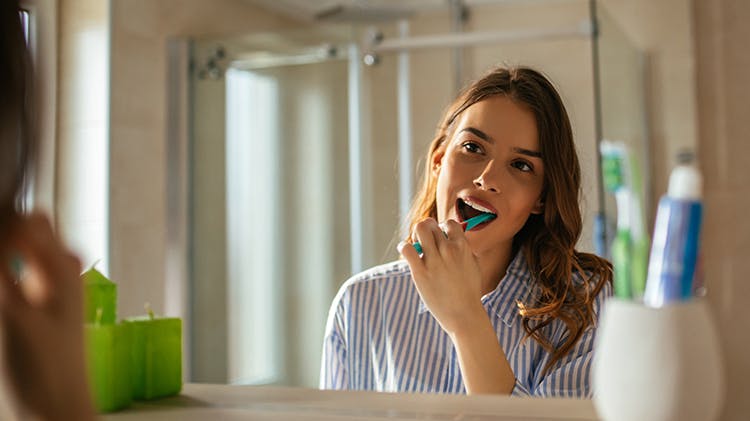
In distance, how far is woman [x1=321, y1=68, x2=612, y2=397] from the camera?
71 centimetres

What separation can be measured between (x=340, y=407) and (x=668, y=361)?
336 millimetres

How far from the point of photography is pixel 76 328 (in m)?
0.41

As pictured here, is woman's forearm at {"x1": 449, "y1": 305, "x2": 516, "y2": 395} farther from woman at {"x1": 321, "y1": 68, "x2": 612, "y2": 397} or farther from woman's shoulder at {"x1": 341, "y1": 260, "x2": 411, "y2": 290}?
woman's shoulder at {"x1": 341, "y1": 260, "x2": 411, "y2": 290}

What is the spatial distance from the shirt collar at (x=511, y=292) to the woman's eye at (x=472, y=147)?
0.12 m

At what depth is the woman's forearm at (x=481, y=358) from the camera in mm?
707

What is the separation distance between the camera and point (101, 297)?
73 cm

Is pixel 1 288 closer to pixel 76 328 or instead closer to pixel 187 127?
pixel 76 328

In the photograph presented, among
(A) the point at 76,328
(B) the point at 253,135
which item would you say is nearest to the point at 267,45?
(B) the point at 253,135

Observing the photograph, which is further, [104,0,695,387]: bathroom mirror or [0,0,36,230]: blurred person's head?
[104,0,695,387]: bathroom mirror

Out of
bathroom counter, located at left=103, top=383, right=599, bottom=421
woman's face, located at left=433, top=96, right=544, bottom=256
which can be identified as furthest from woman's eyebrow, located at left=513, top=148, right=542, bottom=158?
bathroom counter, located at left=103, top=383, right=599, bottom=421

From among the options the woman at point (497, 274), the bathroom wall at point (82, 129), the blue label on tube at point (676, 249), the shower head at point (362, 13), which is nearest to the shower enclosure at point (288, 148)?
the shower head at point (362, 13)

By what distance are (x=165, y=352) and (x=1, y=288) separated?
381mm

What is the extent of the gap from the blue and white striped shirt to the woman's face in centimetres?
6

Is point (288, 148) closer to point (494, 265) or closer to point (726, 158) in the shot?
point (494, 265)
